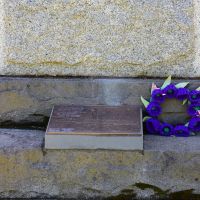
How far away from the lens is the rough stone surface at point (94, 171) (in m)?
1.82

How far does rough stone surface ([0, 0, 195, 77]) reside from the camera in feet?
6.72

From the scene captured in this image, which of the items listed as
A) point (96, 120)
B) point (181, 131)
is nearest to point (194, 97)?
point (181, 131)

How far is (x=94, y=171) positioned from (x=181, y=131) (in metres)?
0.43

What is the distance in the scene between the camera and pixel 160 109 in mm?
2027

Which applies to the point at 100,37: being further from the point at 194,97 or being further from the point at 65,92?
the point at 194,97

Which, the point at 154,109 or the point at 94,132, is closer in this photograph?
the point at 94,132

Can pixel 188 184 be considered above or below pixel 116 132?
below

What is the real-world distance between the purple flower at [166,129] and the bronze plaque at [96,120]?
12 cm

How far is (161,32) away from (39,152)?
2.43ft

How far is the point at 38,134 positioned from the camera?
1986 mm

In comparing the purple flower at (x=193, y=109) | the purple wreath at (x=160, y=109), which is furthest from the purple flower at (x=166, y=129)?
the purple flower at (x=193, y=109)

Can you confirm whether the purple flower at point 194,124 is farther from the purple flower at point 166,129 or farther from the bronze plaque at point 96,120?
the bronze plaque at point 96,120

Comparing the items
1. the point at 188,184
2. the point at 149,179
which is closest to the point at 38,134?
the point at 149,179

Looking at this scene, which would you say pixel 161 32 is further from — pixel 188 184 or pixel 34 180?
pixel 34 180
